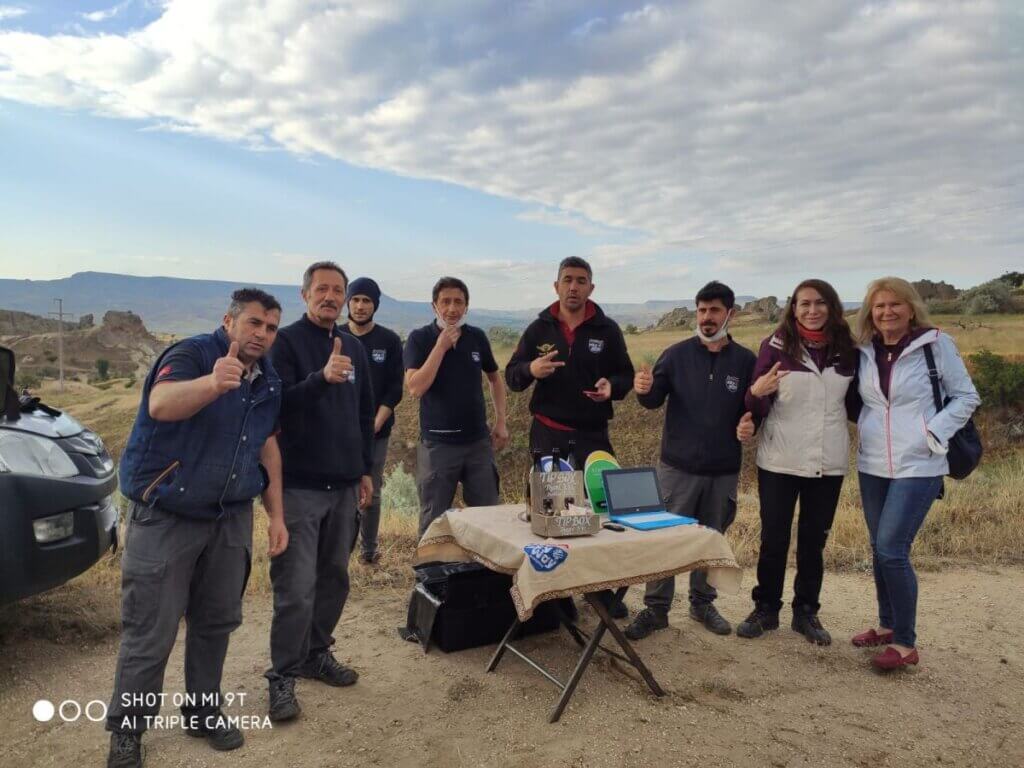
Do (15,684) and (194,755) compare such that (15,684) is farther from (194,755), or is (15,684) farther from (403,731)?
(403,731)

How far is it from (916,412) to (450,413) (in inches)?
115

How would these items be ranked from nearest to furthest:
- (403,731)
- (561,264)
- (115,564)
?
(403,731) → (561,264) → (115,564)

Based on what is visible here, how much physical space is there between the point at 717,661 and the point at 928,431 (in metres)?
1.78

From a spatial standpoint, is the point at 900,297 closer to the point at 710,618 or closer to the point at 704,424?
the point at 704,424

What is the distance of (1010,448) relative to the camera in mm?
15656

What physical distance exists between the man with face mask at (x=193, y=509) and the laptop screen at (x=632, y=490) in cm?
180

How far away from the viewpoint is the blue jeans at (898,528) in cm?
379

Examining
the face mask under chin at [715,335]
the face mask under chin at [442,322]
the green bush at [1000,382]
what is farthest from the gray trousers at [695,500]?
the green bush at [1000,382]

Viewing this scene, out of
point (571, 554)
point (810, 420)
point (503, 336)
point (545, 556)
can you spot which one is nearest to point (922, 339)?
point (810, 420)

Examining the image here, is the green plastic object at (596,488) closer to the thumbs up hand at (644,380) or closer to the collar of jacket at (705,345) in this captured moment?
the thumbs up hand at (644,380)

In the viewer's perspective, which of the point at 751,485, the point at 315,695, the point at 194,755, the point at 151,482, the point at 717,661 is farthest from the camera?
the point at 751,485

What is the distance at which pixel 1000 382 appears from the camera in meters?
16.7

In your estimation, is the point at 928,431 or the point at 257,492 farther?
the point at 928,431

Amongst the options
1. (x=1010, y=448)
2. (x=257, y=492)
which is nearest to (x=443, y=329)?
(x=257, y=492)
